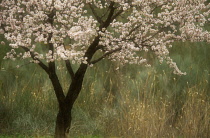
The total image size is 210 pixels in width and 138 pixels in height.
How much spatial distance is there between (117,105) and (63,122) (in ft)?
7.57

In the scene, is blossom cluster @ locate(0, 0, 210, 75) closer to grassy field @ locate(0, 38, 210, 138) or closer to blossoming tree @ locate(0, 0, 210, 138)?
blossoming tree @ locate(0, 0, 210, 138)

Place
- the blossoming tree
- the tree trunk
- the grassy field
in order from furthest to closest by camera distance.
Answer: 1. the grassy field
2. the tree trunk
3. the blossoming tree

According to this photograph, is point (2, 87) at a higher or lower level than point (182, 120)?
higher

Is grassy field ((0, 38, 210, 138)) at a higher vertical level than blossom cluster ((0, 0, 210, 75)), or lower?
lower

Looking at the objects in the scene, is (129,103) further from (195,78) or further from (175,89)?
(195,78)

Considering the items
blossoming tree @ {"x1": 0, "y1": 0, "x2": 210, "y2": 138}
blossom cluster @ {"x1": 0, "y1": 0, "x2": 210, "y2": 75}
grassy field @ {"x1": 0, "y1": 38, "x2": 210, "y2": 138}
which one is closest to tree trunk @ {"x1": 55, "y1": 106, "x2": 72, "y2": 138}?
blossoming tree @ {"x1": 0, "y1": 0, "x2": 210, "y2": 138}

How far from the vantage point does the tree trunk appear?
5.86 meters

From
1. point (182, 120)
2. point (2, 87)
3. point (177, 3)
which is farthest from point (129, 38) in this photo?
point (2, 87)

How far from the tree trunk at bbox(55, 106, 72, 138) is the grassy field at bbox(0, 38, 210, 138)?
703mm

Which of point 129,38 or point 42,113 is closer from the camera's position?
point 129,38

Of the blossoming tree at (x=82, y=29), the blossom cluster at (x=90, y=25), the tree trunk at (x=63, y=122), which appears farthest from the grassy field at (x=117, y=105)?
the blossom cluster at (x=90, y=25)

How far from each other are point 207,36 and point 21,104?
418cm

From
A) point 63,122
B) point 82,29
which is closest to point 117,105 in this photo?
point 63,122

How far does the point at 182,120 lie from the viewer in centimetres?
690
